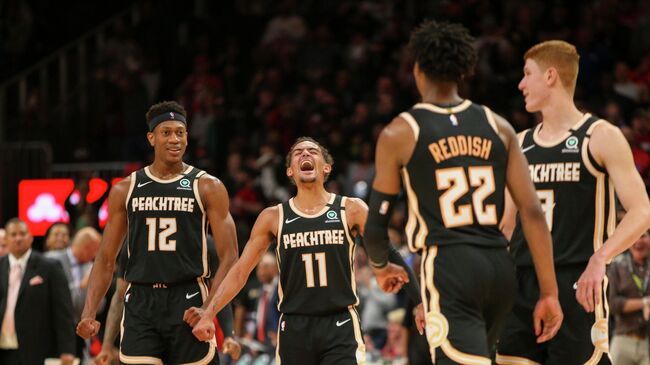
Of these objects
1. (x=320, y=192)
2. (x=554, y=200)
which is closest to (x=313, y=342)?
(x=320, y=192)

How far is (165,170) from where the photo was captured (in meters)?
8.27

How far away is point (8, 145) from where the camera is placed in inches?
734

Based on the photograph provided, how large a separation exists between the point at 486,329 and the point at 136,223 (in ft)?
11.2

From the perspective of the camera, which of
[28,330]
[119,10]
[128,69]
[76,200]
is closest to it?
[28,330]

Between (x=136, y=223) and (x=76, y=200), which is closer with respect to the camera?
(x=136, y=223)

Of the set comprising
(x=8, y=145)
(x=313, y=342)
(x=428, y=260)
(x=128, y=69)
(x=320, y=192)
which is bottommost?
(x=313, y=342)

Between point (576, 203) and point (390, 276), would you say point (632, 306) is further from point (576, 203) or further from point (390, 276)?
point (390, 276)

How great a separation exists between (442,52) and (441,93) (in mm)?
210

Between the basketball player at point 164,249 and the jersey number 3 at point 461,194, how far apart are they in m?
3.00

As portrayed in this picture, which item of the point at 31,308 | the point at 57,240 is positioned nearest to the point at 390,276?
the point at 31,308

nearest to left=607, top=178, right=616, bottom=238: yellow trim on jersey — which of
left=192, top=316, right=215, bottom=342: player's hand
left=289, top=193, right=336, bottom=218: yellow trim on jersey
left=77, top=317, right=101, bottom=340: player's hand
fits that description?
left=289, top=193, right=336, bottom=218: yellow trim on jersey

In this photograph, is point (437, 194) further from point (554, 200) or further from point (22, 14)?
point (22, 14)

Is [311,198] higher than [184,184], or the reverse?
[184,184]

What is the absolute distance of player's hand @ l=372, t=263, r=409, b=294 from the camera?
5.71 metres
